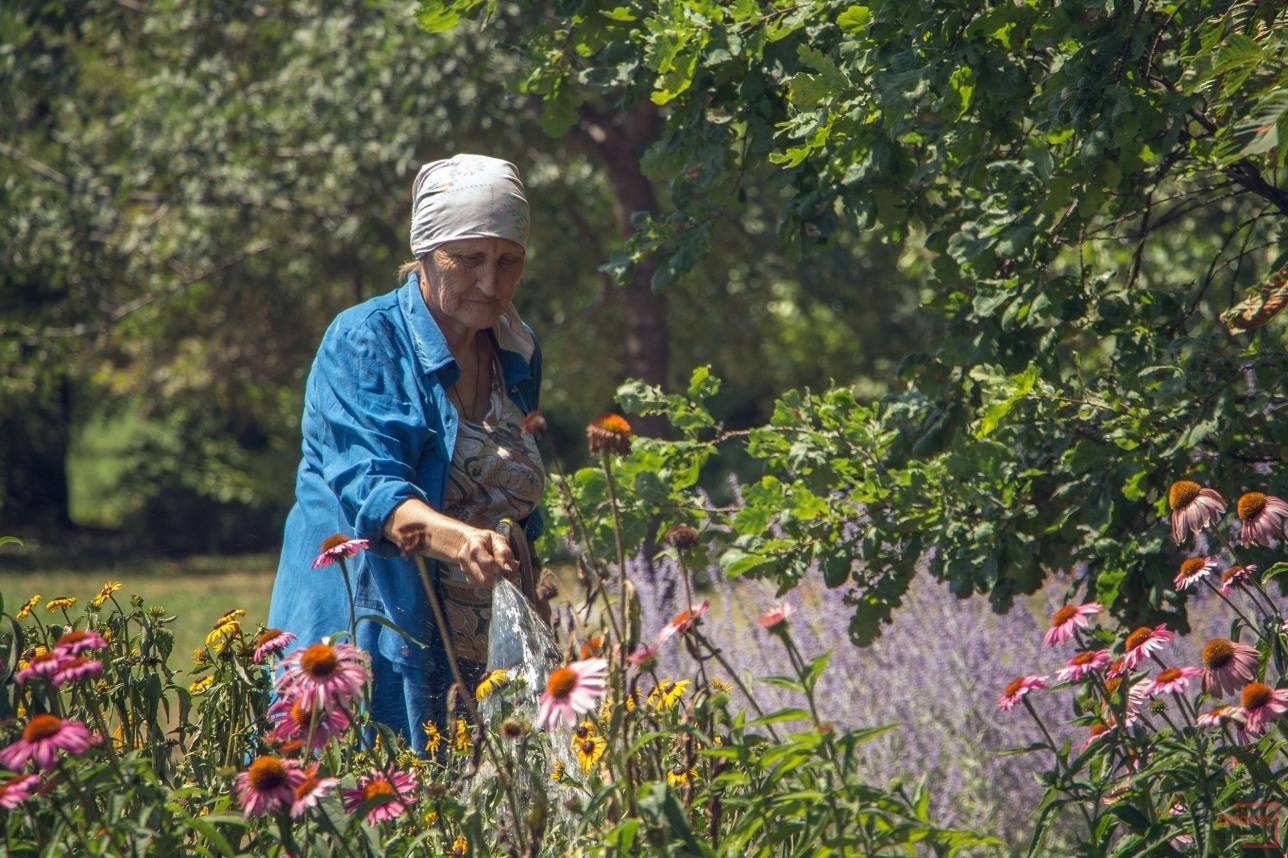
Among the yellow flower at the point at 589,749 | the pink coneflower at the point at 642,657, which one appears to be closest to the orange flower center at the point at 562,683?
the pink coneflower at the point at 642,657

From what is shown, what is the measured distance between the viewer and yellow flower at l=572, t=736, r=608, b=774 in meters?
2.31

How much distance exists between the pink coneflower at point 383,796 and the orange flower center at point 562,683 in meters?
0.30

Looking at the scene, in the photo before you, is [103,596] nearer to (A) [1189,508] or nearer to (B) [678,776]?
(B) [678,776]

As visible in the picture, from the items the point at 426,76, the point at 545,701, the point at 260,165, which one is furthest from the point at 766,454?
the point at 260,165

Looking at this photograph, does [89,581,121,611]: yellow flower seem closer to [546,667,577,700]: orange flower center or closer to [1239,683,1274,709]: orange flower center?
[546,667,577,700]: orange flower center

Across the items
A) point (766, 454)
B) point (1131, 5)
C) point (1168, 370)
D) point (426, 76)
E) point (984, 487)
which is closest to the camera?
point (1131, 5)

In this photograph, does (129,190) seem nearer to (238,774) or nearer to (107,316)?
(107,316)

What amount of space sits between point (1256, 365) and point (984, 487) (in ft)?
2.12

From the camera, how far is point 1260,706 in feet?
7.23

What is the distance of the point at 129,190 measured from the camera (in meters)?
12.4

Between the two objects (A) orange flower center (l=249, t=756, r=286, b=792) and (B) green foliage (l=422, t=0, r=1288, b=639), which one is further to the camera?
(B) green foliage (l=422, t=0, r=1288, b=639)

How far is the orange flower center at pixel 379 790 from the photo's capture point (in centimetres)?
201

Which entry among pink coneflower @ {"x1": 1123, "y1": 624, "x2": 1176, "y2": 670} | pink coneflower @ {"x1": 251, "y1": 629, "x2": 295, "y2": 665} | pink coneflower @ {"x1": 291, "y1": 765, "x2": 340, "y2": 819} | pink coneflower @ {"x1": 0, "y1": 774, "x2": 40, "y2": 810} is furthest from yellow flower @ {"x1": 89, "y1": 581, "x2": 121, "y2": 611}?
pink coneflower @ {"x1": 1123, "y1": 624, "x2": 1176, "y2": 670}

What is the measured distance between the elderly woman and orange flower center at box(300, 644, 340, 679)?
2.73 ft
